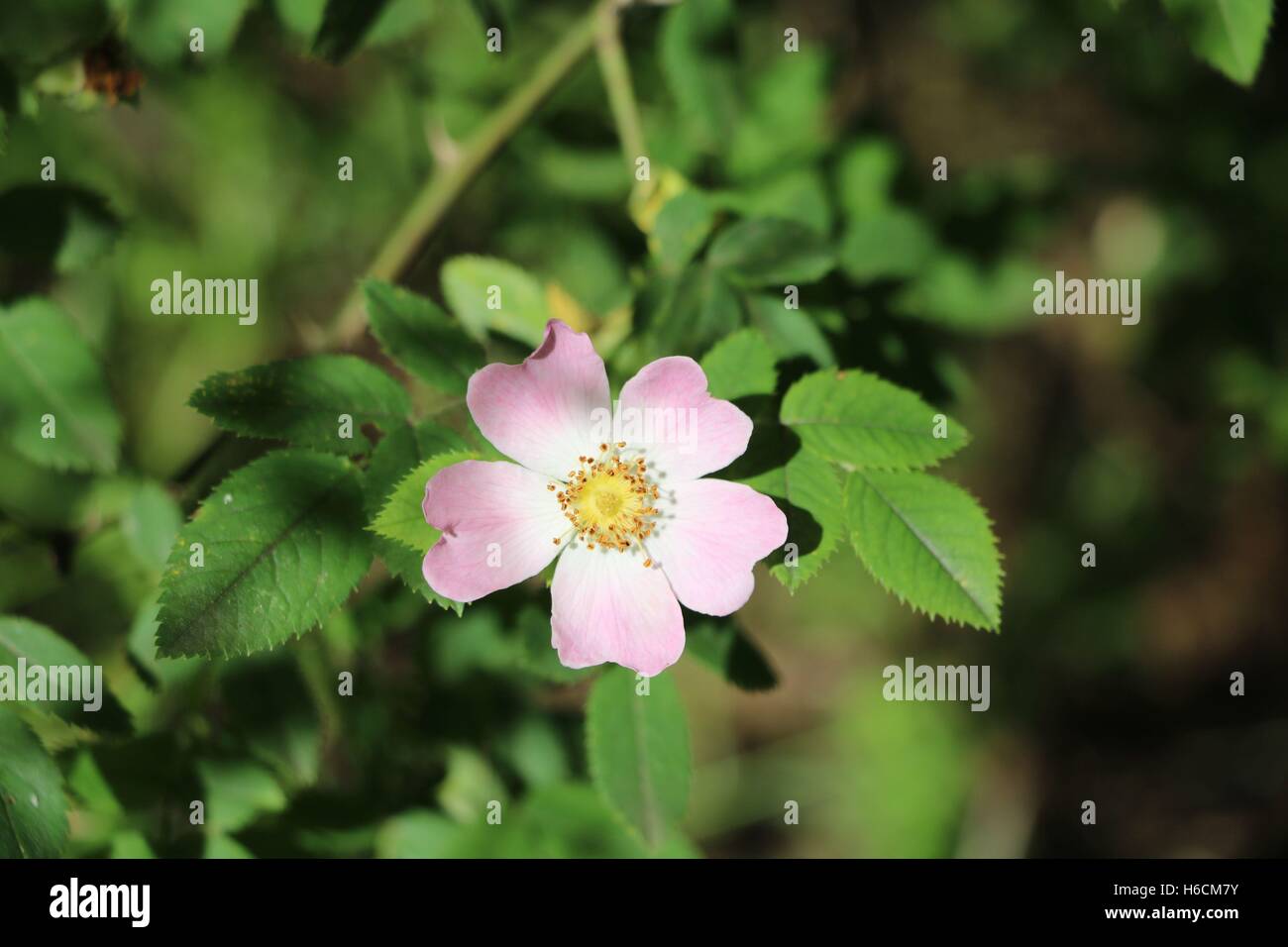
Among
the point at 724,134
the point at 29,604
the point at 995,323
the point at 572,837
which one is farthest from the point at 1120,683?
the point at 29,604

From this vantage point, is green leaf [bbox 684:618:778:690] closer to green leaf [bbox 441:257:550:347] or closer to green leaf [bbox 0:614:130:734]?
green leaf [bbox 441:257:550:347]

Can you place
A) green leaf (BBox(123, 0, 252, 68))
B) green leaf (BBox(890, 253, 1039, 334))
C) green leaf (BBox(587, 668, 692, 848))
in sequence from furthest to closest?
green leaf (BBox(890, 253, 1039, 334)) → green leaf (BBox(123, 0, 252, 68)) → green leaf (BBox(587, 668, 692, 848))

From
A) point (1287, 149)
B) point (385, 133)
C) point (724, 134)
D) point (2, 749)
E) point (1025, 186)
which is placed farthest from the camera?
point (385, 133)

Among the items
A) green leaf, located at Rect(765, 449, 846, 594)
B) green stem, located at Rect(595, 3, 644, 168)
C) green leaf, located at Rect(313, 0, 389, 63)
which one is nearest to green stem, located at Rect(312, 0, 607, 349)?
green stem, located at Rect(595, 3, 644, 168)

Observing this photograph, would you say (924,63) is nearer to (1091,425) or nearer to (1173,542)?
(1091,425)

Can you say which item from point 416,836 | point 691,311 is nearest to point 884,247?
point 691,311

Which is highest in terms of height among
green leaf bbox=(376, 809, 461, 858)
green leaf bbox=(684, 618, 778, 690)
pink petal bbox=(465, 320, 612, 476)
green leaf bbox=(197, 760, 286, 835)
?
pink petal bbox=(465, 320, 612, 476)
